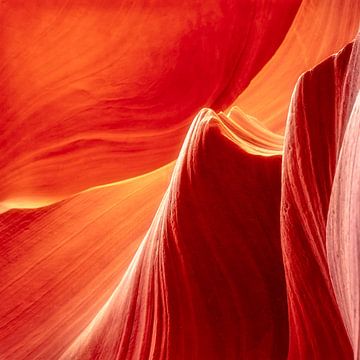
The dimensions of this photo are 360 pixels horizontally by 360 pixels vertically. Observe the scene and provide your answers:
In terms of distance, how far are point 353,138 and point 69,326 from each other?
0.54 meters

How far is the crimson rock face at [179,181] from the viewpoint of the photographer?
63 cm

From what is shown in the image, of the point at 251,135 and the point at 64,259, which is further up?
the point at 251,135

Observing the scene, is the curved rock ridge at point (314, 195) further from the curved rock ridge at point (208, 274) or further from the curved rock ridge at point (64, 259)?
the curved rock ridge at point (64, 259)

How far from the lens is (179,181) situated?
31.9 inches

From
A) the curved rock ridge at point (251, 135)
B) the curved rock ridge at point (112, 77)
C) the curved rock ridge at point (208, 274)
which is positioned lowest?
the curved rock ridge at point (208, 274)

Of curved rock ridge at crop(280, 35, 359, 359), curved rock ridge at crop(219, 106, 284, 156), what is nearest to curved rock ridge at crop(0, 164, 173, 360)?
curved rock ridge at crop(219, 106, 284, 156)

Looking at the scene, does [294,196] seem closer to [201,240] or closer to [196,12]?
[201,240]

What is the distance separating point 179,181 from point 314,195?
0.24 meters

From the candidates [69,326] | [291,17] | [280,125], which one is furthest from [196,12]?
[69,326]

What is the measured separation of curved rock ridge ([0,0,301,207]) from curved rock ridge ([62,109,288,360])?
0.36 metres

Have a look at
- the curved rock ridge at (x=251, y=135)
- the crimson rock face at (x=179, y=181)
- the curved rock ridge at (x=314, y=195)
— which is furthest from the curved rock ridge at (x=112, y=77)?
the curved rock ridge at (x=314, y=195)

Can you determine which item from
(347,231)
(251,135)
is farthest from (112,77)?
(347,231)

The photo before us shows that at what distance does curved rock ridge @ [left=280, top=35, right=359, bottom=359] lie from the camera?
611 millimetres

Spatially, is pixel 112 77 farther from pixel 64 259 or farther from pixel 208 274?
pixel 208 274
